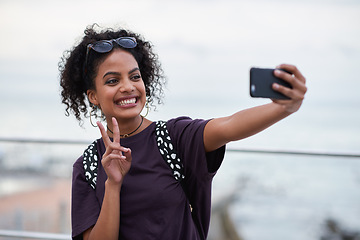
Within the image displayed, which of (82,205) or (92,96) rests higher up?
(92,96)

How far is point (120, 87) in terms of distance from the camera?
61.6 inches

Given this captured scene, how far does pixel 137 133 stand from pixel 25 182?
27.1ft

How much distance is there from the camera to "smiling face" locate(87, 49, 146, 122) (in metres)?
1.56

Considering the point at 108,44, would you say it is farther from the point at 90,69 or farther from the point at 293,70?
the point at 293,70

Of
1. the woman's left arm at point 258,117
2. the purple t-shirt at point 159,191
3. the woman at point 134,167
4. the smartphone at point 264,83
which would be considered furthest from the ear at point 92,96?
the smartphone at point 264,83

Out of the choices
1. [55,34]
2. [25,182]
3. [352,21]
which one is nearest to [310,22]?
[352,21]

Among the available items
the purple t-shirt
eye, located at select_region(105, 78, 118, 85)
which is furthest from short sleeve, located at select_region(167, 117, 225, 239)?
eye, located at select_region(105, 78, 118, 85)

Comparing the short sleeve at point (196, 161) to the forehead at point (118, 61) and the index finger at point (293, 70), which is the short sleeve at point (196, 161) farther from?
the index finger at point (293, 70)

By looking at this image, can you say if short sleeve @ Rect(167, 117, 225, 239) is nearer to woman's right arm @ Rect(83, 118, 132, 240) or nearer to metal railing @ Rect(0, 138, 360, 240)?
woman's right arm @ Rect(83, 118, 132, 240)

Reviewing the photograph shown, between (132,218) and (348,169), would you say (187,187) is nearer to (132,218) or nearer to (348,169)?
(132,218)

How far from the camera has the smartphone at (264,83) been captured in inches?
44.9

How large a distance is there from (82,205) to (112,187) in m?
0.19

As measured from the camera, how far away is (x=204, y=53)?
20.5 meters

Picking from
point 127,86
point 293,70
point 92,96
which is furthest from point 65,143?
point 293,70
